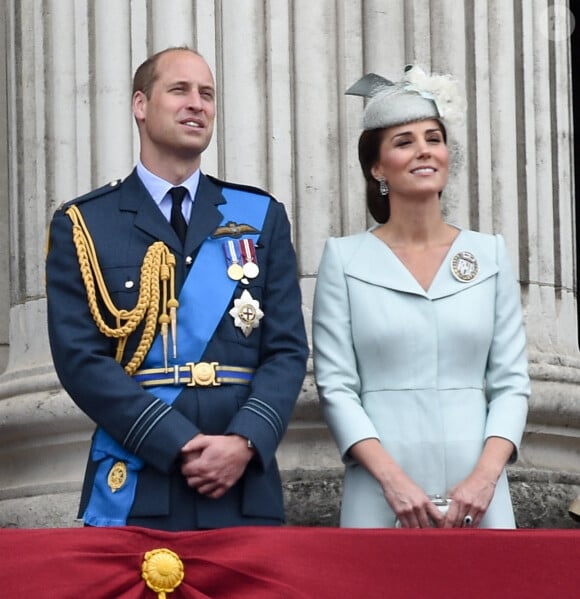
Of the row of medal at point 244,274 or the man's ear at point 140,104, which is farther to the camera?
the man's ear at point 140,104

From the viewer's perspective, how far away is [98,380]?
4422 millimetres

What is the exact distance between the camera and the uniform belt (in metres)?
4.51

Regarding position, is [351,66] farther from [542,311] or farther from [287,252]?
[287,252]

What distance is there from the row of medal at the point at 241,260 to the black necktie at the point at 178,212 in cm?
12

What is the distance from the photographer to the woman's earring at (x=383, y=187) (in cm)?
501

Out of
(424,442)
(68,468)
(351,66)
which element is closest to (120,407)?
(424,442)

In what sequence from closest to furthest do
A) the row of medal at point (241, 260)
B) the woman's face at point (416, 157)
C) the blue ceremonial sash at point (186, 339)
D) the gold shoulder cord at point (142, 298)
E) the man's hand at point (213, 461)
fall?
the man's hand at point (213, 461) → the blue ceremonial sash at point (186, 339) → the gold shoulder cord at point (142, 298) → the row of medal at point (241, 260) → the woman's face at point (416, 157)

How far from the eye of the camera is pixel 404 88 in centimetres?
496

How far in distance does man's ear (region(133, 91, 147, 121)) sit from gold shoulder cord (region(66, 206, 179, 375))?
378 mm

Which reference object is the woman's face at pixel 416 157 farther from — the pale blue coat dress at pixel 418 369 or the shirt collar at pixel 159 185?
the shirt collar at pixel 159 185

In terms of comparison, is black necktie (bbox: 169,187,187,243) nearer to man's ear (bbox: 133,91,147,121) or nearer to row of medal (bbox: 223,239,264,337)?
row of medal (bbox: 223,239,264,337)

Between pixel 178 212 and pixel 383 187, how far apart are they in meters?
0.60

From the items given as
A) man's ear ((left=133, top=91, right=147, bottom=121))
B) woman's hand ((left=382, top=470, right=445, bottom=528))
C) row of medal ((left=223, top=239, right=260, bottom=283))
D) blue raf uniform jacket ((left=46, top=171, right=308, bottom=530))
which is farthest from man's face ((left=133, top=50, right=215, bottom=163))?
woman's hand ((left=382, top=470, right=445, bottom=528))

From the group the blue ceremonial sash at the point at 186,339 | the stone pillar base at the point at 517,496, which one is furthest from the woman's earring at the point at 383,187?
the stone pillar base at the point at 517,496
